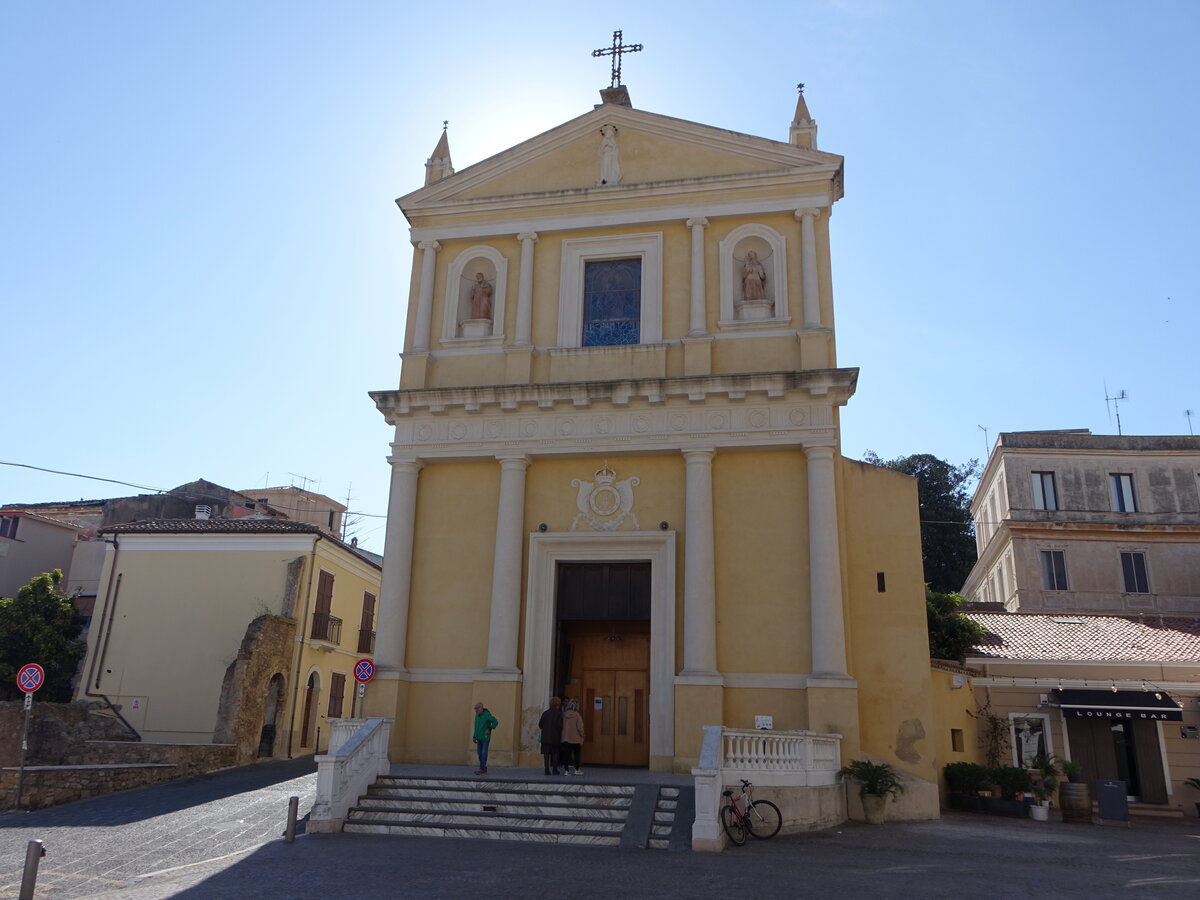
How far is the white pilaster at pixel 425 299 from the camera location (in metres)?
18.8

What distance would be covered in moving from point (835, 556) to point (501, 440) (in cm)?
633

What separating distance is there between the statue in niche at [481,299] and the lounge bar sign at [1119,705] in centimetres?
1497

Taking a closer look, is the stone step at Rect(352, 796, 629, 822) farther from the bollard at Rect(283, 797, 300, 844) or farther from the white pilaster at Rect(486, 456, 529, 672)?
the white pilaster at Rect(486, 456, 529, 672)

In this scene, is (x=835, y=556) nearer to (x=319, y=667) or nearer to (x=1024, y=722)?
(x=1024, y=722)

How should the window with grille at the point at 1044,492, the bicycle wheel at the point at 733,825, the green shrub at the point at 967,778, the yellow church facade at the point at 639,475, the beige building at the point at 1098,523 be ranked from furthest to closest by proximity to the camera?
the window with grille at the point at 1044,492 → the beige building at the point at 1098,523 → the green shrub at the point at 967,778 → the yellow church facade at the point at 639,475 → the bicycle wheel at the point at 733,825

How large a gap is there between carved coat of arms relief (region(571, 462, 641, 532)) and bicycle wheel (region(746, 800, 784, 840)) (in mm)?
5795

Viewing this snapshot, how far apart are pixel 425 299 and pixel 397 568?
218 inches

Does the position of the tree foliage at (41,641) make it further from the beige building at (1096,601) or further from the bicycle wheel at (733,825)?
the beige building at (1096,601)

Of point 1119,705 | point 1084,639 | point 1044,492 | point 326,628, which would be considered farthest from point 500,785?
point 1044,492

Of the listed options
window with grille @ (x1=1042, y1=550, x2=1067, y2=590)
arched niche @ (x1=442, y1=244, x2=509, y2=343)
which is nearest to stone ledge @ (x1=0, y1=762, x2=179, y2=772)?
arched niche @ (x1=442, y1=244, x2=509, y2=343)

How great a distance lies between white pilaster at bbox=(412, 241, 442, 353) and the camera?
1878 cm

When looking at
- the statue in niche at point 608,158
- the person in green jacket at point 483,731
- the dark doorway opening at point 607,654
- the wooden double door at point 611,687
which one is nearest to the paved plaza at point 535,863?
the person in green jacket at point 483,731

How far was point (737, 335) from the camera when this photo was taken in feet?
57.9

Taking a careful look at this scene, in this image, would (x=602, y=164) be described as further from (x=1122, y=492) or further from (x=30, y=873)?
(x=1122, y=492)
